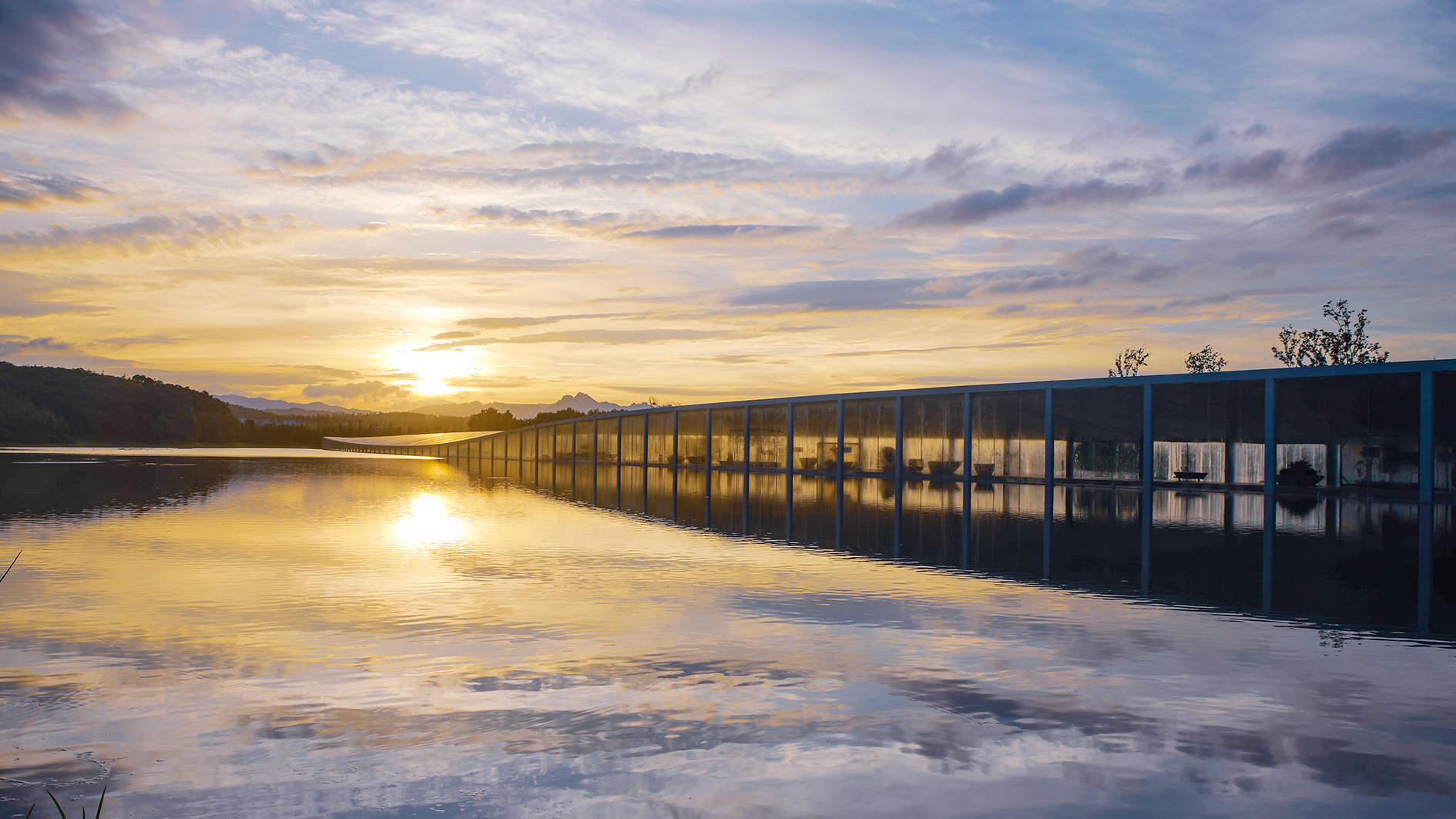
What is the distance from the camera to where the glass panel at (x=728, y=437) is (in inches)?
2162

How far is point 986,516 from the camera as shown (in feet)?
75.5

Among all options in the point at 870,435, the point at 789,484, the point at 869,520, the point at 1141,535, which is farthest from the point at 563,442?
the point at 1141,535

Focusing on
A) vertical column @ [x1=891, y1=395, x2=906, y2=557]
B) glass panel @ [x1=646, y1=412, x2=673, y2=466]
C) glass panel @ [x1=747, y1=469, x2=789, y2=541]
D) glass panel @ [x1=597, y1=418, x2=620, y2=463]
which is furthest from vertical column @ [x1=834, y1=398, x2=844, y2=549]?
glass panel @ [x1=597, y1=418, x2=620, y2=463]

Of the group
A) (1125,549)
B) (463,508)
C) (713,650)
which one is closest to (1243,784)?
(713,650)

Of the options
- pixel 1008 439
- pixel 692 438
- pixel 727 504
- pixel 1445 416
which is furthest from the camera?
pixel 692 438

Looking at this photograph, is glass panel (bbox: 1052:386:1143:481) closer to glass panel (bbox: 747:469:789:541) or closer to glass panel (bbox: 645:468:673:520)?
glass panel (bbox: 747:469:789:541)

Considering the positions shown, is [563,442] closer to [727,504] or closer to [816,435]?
[816,435]

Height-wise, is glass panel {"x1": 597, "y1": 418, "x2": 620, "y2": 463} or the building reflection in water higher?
glass panel {"x1": 597, "y1": 418, "x2": 620, "y2": 463}

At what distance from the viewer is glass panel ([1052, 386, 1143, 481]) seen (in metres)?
42.9

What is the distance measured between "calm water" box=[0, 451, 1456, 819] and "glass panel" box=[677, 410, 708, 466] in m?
45.3

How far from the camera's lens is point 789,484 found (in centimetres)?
4025

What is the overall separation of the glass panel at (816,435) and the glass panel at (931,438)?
176 inches

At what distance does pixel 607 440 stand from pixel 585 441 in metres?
3.89

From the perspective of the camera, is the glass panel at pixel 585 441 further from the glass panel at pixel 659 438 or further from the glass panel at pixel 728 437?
Answer: the glass panel at pixel 728 437
